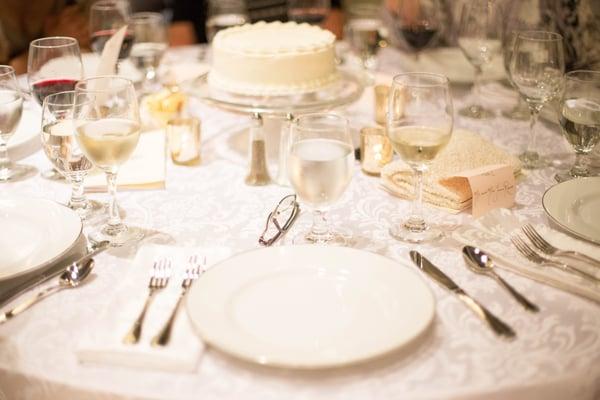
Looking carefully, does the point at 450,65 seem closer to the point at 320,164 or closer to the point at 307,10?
the point at 307,10

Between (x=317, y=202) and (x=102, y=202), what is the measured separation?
0.51 m

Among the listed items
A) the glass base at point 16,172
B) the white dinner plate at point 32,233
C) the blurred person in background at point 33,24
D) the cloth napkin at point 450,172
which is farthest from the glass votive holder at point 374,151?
the blurred person in background at point 33,24

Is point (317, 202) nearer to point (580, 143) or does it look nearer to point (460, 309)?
point (460, 309)

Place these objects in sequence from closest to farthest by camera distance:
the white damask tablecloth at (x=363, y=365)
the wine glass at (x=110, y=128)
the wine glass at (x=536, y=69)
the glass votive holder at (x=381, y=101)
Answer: the white damask tablecloth at (x=363, y=365)
the wine glass at (x=110, y=128)
the wine glass at (x=536, y=69)
the glass votive holder at (x=381, y=101)

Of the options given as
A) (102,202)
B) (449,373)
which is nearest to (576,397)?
(449,373)

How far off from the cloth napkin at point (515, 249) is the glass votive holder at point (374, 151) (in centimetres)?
31

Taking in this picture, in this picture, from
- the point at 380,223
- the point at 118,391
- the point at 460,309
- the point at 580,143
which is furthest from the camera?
the point at 580,143

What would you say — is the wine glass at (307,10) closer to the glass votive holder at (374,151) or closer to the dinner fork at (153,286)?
the glass votive holder at (374,151)

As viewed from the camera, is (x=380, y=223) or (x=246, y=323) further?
(x=380, y=223)

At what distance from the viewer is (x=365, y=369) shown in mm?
815

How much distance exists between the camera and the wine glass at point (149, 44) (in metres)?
1.99

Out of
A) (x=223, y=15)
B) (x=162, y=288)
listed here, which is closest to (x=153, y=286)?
(x=162, y=288)

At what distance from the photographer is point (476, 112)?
1810mm

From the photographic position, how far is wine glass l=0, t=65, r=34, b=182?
1372mm
